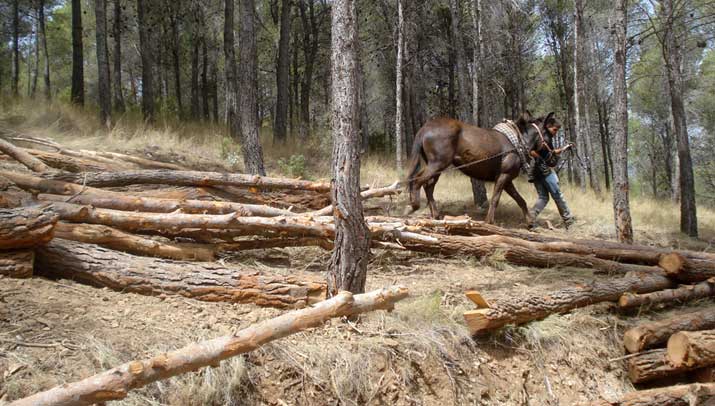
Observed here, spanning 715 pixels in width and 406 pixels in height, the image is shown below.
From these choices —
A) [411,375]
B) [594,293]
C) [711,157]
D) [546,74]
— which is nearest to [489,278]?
[594,293]

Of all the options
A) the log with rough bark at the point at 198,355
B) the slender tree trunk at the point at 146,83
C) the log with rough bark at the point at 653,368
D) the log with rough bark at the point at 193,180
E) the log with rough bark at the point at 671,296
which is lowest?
the log with rough bark at the point at 653,368

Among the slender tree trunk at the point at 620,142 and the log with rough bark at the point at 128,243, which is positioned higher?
the slender tree trunk at the point at 620,142

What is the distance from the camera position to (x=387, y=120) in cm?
2366

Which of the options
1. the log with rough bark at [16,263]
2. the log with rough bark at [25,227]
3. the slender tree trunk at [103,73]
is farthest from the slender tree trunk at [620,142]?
the slender tree trunk at [103,73]

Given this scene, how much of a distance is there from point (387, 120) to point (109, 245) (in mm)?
19238

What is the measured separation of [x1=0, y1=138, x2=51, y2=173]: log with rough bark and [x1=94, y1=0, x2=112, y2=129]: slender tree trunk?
15.0ft

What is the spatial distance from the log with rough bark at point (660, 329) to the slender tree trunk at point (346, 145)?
3114 mm

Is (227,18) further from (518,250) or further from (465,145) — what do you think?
(518,250)

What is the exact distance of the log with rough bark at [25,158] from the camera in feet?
23.4

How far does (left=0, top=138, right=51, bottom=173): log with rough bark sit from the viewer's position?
7.14 meters

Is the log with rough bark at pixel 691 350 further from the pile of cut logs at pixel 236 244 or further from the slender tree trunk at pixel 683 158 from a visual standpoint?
the slender tree trunk at pixel 683 158

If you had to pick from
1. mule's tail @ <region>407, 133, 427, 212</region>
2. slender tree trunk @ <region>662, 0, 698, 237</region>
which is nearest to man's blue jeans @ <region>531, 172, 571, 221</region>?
mule's tail @ <region>407, 133, 427, 212</region>

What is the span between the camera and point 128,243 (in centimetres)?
530

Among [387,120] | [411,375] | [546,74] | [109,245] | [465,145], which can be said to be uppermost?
[546,74]
